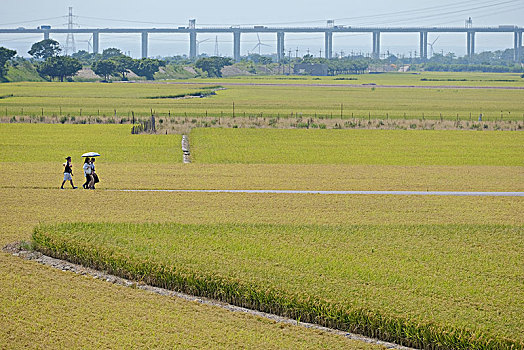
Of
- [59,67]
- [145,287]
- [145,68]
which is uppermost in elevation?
[145,68]

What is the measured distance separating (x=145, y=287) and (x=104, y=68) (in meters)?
154

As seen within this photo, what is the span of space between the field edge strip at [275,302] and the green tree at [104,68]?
5916 inches

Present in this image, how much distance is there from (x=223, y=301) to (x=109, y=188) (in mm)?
16152

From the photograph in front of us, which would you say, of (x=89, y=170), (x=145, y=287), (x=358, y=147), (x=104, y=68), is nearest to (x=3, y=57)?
(x=104, y=68)

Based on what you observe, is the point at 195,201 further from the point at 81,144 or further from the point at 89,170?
the point at 81,144

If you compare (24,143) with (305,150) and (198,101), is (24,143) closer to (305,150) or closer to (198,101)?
(305,150)

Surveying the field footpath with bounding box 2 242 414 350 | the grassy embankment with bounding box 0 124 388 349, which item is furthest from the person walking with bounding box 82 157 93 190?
the field footpath with bounding box 2 242 414 350

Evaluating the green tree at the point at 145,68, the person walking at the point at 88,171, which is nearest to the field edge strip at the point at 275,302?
the person walking at the point at 88,171

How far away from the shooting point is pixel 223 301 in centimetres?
1722

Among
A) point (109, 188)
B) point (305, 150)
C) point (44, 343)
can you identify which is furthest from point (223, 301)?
point (305, 150)

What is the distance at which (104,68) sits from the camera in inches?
6540

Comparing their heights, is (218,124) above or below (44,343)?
above

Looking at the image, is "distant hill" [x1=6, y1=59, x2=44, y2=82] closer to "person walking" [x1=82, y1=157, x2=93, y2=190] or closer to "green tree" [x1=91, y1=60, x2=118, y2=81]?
"green tree" [x1=91, y1=60, x2=118, y2=81]

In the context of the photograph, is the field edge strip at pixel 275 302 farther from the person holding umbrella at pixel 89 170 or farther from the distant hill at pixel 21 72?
the distant hill at pixel 21 72
